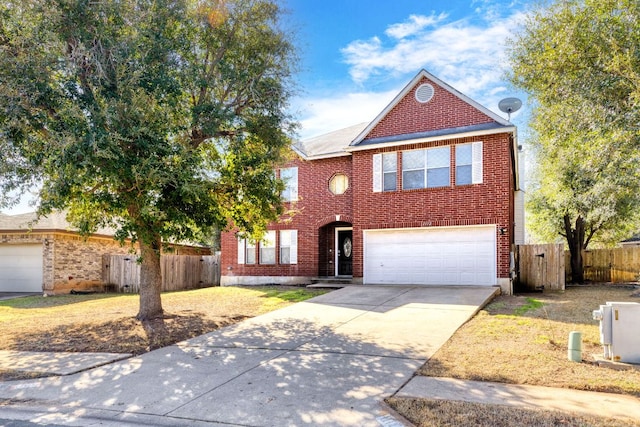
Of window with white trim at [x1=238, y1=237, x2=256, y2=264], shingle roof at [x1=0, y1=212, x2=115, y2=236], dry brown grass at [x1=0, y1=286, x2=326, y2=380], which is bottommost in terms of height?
dry brown grass at [x1=0, y1=286, x2=326, y2=380]

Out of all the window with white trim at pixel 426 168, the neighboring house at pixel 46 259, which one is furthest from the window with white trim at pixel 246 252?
the window with white trim at pixel 426 168

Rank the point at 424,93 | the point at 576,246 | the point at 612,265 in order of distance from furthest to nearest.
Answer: the point at 576,246 < the point at 612,265 < the point at 424,93

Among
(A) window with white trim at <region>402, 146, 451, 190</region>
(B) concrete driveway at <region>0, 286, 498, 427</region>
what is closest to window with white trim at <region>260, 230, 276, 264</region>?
(A) window with white trim at <region>402, 146, 451, 190</region>

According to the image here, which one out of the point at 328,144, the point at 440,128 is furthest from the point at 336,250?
the point at 440,128

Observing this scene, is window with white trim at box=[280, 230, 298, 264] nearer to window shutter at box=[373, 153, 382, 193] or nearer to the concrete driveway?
window shutter at box=[373, 153, 382, 193]

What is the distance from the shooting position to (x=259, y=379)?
21.2ft

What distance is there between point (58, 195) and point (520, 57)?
403 inches

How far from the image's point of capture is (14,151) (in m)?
9.02

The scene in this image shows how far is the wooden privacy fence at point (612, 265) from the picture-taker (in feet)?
71.8

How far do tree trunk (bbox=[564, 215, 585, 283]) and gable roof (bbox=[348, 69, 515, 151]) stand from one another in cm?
1122

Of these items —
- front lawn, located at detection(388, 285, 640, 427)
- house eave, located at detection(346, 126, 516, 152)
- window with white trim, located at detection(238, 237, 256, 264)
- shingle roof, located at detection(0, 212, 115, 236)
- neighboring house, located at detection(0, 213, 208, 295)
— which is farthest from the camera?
window with white trim, located at detection(238, 237, 256, 264)

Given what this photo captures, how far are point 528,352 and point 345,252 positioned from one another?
40.8ft

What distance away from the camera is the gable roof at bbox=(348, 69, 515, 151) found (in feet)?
50.0

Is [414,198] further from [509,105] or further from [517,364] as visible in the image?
[517,364]
